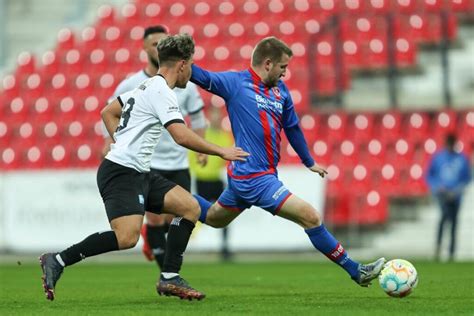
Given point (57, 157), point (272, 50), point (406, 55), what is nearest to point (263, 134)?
point (272, 50)

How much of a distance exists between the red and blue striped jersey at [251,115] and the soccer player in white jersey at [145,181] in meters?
0.52

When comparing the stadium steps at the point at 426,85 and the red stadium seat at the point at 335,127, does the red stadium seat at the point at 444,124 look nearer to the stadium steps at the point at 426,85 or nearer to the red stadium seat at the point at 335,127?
the stadium steps at the point at 426,85

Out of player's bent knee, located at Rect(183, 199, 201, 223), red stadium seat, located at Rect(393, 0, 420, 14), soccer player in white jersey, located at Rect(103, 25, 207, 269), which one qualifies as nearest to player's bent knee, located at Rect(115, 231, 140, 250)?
player's bent knee, located at Rect(183, 199, 201, 223)

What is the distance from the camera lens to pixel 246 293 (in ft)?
28.2

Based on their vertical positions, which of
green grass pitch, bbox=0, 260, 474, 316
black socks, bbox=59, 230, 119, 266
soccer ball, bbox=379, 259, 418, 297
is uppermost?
black socks, bbox=59, 230, 119, 266

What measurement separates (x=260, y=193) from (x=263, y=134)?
1.45 feet

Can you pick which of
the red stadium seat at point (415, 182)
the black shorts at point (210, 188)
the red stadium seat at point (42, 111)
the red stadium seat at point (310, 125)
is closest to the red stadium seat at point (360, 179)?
the red stadium seat at point (415, 182)

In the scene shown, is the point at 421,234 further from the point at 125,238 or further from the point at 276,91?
the point at 125,238

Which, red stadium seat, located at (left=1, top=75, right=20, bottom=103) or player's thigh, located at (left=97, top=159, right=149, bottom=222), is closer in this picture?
player's thigh, located at (left=97, top=159, right=149, bottom=222)

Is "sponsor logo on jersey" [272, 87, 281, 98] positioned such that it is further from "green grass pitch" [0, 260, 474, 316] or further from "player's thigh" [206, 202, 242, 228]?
"green grass pitch" [0, 260, 474, 316]

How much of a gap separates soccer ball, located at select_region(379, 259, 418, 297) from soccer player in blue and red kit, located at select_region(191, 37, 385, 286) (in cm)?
24

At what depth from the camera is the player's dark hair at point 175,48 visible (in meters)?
7.46

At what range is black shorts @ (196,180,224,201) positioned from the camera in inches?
573

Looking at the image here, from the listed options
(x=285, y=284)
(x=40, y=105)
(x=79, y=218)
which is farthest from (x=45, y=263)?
(x=40, y=105)
